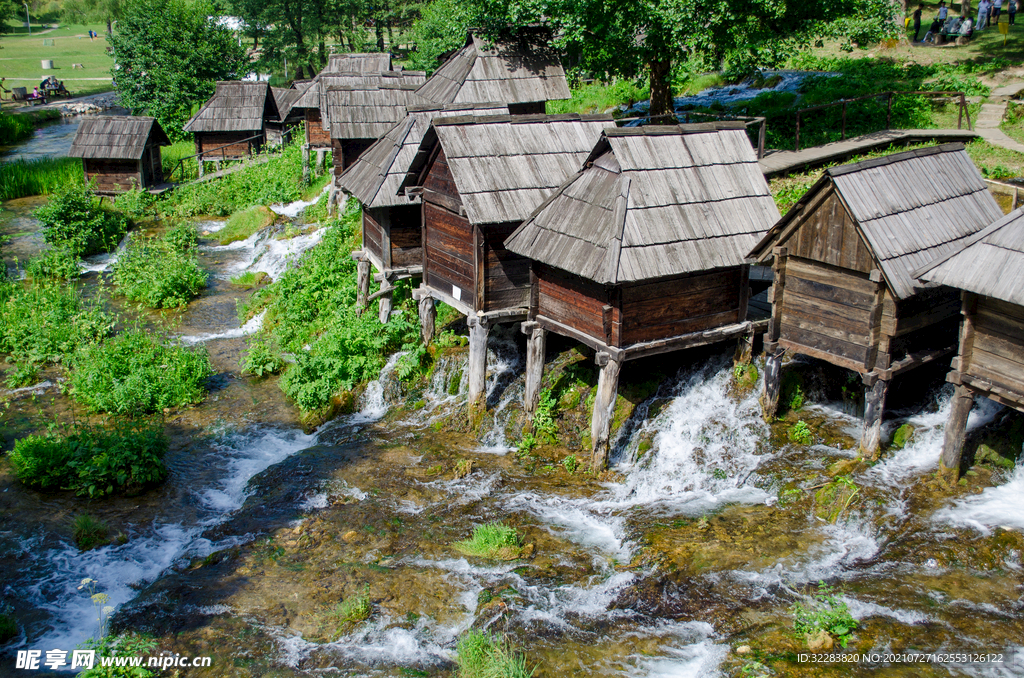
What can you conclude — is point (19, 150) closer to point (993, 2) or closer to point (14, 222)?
point (14, 222)

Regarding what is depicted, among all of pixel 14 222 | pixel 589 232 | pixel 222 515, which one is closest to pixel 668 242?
pixel 589 232

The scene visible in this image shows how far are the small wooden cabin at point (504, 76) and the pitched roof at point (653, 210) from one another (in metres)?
9.23

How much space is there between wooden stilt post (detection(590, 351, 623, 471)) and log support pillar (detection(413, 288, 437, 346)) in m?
5.29

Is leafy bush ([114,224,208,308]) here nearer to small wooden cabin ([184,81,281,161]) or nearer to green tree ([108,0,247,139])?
small wooden cabin ([184,81,281,161])

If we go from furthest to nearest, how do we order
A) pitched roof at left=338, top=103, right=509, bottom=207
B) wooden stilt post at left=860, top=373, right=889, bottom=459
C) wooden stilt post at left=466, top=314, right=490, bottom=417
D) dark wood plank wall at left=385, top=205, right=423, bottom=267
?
dark wood plank wall at left=385, top=205, right=423, bottom=267 → pitched roof at left=338, top=103, right=509, bottom=207 → wooden stilt post at left=466, top=314, right=490, bottom=417 → wooden stilt post at left=860, top=373, right=889, bottom=459

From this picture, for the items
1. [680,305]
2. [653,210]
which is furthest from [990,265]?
[653,210]

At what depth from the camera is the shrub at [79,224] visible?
27125 mm

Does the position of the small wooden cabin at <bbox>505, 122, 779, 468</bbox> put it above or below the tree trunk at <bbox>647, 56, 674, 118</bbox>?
below

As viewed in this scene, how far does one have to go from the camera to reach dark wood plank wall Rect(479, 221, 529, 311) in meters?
15.1

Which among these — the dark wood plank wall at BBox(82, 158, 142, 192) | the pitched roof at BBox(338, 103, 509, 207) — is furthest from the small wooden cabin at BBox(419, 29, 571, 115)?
the dark wood plank wall at BBox(82, 158, 142, 192)

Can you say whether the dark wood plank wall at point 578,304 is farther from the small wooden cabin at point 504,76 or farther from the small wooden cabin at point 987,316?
the small wooden cabin at point 504,76

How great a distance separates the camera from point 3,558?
40.8ft

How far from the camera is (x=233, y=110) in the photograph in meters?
36.7

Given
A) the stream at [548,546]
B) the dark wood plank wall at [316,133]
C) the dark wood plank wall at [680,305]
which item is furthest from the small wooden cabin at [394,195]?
the dark wood plank wall at [316,133]
